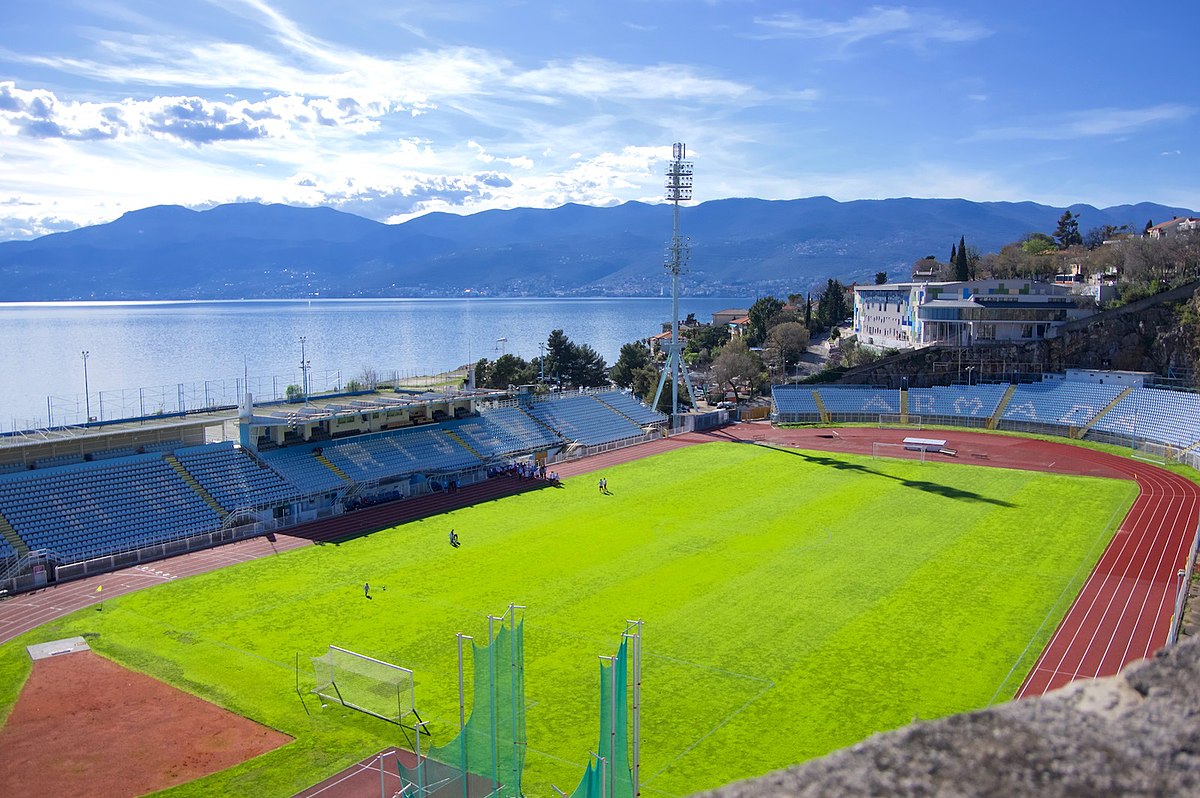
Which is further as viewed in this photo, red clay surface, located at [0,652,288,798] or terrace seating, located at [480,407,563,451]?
terrace seating, located at [480,407,563,451]

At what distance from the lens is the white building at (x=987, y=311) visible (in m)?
73.0

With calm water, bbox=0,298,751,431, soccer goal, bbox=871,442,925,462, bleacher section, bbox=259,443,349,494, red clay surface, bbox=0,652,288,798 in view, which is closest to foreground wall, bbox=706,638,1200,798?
red clay surface, bbox=0,652,288,798

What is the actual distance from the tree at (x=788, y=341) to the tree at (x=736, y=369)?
7934mm

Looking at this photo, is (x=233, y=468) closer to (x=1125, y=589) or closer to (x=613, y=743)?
(x=613, y=743)

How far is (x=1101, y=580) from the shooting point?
30.0 m

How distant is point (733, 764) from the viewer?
18.3m

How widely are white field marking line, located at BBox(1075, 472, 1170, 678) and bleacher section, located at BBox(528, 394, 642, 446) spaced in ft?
99.3

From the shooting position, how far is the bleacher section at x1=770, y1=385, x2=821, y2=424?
66.4 m

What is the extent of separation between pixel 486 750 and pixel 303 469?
27.3m

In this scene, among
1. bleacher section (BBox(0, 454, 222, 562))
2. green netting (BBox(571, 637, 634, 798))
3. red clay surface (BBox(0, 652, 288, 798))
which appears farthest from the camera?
bleacher section (BBox(0, 454, 222, 562))

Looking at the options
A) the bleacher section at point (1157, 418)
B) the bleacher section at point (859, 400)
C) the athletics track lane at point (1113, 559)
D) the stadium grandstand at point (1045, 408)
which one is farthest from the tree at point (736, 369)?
the bleacher section at point (1157, 418)

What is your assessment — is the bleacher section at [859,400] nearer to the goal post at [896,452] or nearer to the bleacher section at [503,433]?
the goal post at [896,452]

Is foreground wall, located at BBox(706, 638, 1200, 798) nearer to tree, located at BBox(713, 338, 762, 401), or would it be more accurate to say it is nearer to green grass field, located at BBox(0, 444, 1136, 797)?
green grass field, located at BBox(0, 444, 1136, 797)

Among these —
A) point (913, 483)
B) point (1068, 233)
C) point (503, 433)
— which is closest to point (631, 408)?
point (503, 433)
